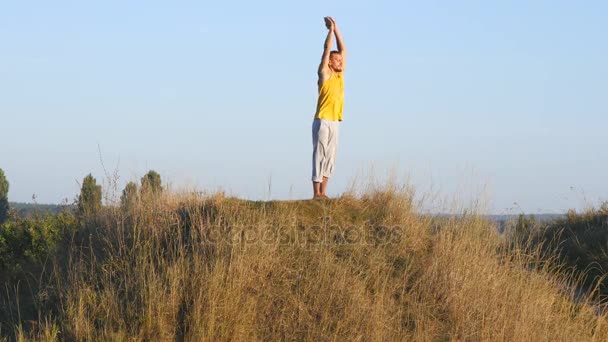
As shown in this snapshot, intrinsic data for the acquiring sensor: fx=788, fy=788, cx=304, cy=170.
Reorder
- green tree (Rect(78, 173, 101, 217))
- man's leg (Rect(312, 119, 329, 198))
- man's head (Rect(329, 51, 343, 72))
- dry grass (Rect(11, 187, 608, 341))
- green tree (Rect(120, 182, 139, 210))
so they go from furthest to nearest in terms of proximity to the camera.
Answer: green tree (Rect(78, 173, 101, 217)) < man's head (Rect(329, 51, 343, 72)) < man's leg (Rect(312, 119, 329, 198)) < green tree (Rect(120, 182, 139, 210)) < dry grass (Rect(11, 187, 608, 341))

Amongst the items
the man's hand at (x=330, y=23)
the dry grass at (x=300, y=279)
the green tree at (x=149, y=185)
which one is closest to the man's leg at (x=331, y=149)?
the dry grass at (x=300, y=279)

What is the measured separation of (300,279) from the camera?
9.32m

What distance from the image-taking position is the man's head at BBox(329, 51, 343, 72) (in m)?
11.3

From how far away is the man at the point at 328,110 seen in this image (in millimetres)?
11133

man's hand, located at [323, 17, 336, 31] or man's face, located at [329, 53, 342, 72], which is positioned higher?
man's hand, located at [323, 17, 336, 31]

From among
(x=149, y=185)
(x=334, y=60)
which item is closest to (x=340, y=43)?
(x=334, y=60)

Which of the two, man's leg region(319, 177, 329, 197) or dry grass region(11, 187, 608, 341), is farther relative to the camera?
man's leg region(319, 177, 329, 197)

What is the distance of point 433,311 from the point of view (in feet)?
30.9

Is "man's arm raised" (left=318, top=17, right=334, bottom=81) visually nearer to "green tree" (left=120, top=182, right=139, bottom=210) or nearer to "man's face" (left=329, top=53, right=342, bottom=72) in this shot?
"man's face" (left=329, top=53, right=342, bottom=72)

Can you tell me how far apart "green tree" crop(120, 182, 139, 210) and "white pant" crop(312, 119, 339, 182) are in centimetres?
254

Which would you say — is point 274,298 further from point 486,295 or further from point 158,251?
point 486,295

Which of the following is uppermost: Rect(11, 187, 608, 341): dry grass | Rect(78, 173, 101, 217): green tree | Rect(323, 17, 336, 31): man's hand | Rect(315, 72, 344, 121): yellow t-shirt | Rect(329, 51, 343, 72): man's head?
Rect(323, 17, 336, 31): man's hand

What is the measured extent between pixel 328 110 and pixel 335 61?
0.72 m

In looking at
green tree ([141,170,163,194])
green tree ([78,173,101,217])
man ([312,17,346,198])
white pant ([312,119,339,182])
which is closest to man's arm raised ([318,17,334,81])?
man ([312,17,346,198])
